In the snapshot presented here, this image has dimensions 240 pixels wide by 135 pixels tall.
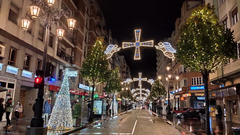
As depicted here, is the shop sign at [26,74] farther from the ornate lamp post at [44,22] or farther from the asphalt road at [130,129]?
the ornate lamp post at [44,22]

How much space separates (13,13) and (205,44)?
1646 centimetres

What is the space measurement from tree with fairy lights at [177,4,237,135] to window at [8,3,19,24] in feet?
48.0

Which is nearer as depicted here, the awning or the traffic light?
the traffic light

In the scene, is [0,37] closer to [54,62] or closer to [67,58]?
[54,62]

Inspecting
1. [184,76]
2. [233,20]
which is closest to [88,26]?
[184,76]

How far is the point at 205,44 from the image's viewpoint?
43.5ft

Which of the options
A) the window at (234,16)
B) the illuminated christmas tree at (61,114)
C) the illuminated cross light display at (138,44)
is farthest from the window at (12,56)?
the window at (234,16)

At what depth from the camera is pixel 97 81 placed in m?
24.4

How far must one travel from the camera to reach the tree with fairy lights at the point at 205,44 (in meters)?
13.2

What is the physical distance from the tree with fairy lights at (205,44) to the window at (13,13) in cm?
1465

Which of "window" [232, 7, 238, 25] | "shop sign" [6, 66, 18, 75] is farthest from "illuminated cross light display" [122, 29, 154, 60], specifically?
"shop sign" [6, 66, 18, 75]

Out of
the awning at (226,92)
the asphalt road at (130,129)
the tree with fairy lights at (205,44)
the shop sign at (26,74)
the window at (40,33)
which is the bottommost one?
the asphalt road at (130,129)

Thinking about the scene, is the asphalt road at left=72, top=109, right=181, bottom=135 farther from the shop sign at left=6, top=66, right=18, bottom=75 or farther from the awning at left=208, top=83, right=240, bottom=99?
the shop sign at left=6, top=66, right=18, bottom=75

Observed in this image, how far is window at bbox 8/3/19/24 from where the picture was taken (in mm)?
19020
